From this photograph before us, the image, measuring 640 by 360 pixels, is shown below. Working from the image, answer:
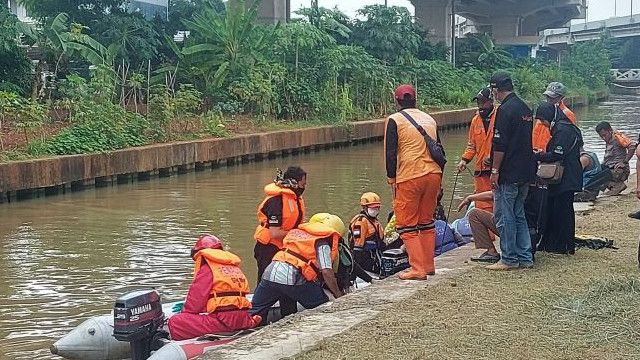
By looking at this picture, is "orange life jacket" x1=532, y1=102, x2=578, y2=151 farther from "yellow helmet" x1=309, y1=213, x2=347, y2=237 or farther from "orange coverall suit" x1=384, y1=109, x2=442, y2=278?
"yellow helmet" x1=309, y1=213, x2=347, y2=237

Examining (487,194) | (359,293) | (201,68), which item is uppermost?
(201,68)

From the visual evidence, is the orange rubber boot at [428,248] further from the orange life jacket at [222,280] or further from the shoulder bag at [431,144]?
the orange life jacket at [222,280]

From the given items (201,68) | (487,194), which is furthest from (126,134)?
(487,194)

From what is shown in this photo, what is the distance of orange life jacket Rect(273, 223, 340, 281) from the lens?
7.55 m

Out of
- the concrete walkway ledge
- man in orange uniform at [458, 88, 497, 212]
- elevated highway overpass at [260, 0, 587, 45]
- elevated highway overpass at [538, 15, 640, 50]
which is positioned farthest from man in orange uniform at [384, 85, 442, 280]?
elevated highway overpass at [538, 15, 640, 50]

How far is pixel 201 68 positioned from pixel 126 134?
22.8 ft

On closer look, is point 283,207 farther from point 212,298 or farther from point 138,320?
point 138,320

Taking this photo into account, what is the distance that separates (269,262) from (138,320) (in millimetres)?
1880

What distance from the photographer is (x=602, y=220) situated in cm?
1190

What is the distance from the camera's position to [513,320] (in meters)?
6.62

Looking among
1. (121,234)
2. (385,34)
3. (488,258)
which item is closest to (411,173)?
(488,258)

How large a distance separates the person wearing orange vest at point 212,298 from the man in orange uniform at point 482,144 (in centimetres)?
333

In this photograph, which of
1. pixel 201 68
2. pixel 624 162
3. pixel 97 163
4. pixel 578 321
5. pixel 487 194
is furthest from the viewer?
pixel 201 68

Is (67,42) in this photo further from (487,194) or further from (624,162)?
(487,194)
